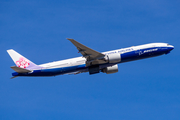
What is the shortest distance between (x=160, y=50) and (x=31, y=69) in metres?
27.4

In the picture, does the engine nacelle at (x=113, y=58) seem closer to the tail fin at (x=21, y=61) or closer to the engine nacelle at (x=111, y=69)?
the engine nacelle at (x=111, y=69)

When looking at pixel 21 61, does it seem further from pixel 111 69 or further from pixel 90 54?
pixel 111 69

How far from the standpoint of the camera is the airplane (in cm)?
5003

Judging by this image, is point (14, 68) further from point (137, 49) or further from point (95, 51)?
point (137, 49)

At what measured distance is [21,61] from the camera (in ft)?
174

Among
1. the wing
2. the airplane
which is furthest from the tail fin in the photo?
the wing

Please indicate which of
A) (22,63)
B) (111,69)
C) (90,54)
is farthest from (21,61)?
(111,69)

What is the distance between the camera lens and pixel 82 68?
51812mm

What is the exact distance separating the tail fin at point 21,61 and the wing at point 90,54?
34.8 feet

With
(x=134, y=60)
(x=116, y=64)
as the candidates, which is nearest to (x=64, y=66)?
(x=116, y=64)

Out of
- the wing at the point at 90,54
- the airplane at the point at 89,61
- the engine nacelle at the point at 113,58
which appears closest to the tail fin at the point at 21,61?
the airplane at the point at 89,61

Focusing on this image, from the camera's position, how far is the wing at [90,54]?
4666 centimetres

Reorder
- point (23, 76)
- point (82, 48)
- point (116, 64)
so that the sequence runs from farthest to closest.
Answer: point (116, 64) < point (23, 76) < point (82, 48)

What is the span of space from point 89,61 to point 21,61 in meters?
14.7
